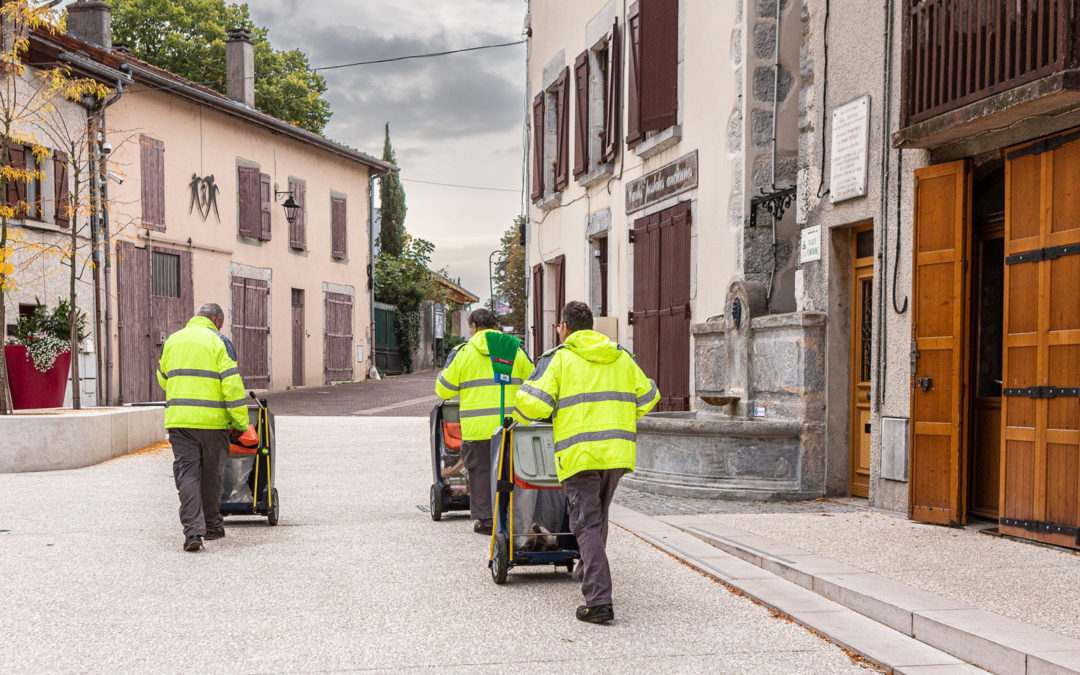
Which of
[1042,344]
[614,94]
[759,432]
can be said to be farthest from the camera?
[614,94]

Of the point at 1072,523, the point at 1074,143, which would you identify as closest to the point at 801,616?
the point at 1072,523

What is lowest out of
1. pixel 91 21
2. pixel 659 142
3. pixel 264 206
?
pixel 659 142

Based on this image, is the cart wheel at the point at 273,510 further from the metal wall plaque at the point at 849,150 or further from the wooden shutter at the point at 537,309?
the wooden shutter at the point at 537,309

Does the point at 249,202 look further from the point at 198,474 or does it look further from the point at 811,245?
the point at 198,474

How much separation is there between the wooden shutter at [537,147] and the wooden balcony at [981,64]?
34.4ft

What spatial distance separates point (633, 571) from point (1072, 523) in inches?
114

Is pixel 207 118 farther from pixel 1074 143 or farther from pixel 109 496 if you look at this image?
pixel 1074 143

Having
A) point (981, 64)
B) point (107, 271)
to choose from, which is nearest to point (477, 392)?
point (981, 64)

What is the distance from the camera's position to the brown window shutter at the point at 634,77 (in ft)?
44.7

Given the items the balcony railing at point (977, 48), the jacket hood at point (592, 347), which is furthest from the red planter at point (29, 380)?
the balcony railing at point (977, 48)

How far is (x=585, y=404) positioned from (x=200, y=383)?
3.19 m

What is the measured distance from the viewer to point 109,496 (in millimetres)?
10266

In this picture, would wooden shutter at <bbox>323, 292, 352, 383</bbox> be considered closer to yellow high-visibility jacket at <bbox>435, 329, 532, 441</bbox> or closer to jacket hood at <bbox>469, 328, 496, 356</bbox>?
jacket hood at <bbox>469, 328, 496, 356</bbox>

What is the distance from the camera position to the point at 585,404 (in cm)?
588
